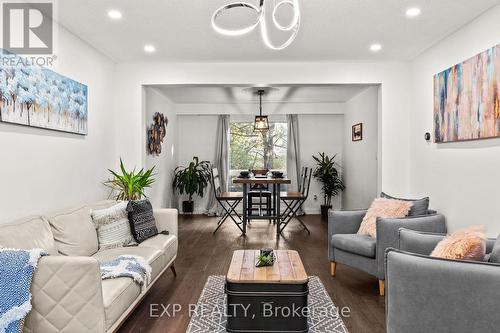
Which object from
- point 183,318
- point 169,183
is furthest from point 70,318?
point 169,183

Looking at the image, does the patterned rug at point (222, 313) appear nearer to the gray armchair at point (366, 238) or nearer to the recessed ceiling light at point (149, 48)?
→ the gray armchair at point (366, 238)

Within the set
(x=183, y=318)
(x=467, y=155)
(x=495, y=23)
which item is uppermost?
(x=495, y=23)

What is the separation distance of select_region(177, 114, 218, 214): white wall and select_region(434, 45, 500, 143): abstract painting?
17.1 feet

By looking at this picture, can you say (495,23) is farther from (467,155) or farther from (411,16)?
(467,155)

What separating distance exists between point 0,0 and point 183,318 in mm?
2756

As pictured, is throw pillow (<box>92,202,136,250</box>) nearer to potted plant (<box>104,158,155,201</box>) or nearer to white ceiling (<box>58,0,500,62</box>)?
potted plant (<box>104,158,155,201</box>)

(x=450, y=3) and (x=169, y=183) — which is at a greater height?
(x=450, y=3)

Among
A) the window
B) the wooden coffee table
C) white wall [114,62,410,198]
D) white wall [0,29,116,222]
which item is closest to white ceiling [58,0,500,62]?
white wall [114,62,410,198]

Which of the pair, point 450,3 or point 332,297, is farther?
point 332,297

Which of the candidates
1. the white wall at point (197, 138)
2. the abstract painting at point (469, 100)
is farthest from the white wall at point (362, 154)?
the white wall at point (197, 138)

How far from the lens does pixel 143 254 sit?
2934mm

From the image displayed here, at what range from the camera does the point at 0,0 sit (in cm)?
266

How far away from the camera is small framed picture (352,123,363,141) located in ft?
22.2

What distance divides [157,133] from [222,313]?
4212mm
